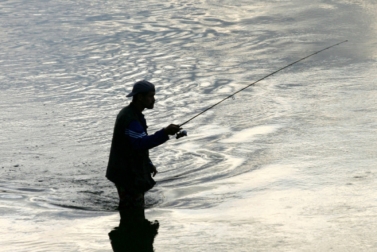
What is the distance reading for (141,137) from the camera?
6418 mm

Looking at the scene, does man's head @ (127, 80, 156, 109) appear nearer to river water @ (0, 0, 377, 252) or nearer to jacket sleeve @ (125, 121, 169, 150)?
jacket sleeve @ (125, 121, 169, 150)

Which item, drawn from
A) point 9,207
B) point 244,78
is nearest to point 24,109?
point 244,78

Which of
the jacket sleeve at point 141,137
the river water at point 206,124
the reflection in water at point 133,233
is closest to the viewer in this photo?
the reflection in water at point 133,233

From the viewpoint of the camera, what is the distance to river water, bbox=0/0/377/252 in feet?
21.0

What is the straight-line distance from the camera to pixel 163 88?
478 inches

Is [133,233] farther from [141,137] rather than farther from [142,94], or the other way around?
[142,94]

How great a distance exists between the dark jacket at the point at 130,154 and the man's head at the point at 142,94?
81mm

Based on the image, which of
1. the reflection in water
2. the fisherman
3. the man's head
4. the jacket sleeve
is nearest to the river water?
the reflection in water

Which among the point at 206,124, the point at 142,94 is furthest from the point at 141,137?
the point at 206,124

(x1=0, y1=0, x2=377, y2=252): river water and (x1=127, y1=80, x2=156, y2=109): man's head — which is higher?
(x1=127, y1=80, x2=156, y2=109): man's head

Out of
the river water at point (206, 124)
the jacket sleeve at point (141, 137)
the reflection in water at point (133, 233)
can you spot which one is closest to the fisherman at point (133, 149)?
the jacket sleeve at point (141, 137)

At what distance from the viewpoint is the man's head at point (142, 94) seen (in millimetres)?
6473

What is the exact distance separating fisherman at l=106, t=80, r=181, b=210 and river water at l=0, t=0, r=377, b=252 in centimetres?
31

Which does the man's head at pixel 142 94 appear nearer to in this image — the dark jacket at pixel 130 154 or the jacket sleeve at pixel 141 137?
the dark jacket at pixel 130 154
